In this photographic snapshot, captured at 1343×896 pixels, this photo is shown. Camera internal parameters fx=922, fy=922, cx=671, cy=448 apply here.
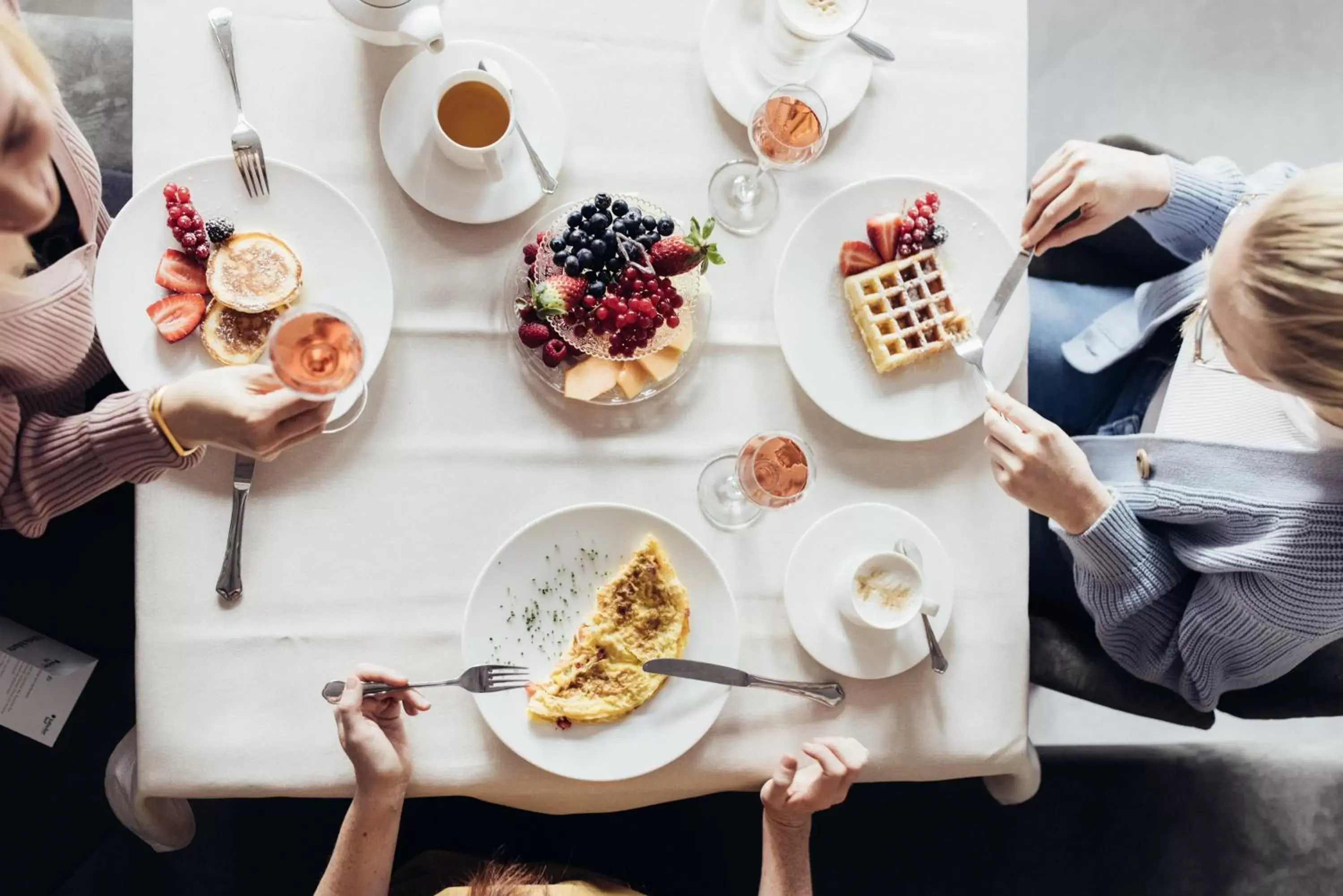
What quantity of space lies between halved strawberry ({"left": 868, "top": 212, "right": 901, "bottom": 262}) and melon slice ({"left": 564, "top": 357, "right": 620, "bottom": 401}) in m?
0.43

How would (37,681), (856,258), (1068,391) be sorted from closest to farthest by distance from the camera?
(856,258) < (37,681) < (1068,391)

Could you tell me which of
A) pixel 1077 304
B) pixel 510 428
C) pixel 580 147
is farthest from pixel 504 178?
pixel 1077 304

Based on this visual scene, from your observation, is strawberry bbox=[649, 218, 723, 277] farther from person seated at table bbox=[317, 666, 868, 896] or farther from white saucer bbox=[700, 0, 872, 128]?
person seated at table bbox=[317, 666, 868, 896]

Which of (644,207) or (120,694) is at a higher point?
(644,207)

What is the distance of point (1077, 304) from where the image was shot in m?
1.73

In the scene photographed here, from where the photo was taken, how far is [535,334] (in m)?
1.31

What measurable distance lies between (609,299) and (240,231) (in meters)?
0.53

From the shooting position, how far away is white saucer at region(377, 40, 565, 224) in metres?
1.34

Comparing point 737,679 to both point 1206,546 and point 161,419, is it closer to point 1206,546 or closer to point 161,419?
point 1206,546

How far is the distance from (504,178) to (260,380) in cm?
45

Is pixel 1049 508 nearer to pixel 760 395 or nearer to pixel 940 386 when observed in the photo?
pixel 940 386

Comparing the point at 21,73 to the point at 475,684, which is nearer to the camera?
the point at 21,73

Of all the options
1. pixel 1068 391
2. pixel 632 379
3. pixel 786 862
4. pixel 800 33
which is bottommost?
pixel 786 862

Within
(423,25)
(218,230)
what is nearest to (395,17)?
(423,25)
